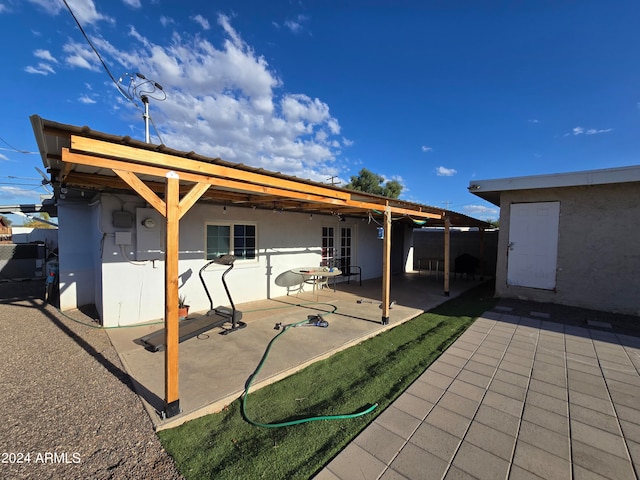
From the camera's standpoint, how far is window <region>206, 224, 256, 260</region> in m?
5.98

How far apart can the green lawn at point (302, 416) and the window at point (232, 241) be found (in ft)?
9.67

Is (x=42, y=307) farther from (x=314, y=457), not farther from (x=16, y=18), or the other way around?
(x=314, y=457)

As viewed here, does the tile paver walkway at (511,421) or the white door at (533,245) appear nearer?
the tile paver walkway at (511,421)

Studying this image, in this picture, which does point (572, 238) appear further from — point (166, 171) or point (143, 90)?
point (143, 90)

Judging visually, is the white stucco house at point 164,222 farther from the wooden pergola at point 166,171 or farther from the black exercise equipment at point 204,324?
the black exercise equipment at point 204,324

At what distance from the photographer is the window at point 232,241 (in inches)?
236

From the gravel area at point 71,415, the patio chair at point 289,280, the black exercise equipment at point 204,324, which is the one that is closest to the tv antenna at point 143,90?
the black exercise equipment at point 204,324

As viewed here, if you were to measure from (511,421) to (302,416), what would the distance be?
189cm

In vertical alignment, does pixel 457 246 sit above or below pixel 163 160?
below

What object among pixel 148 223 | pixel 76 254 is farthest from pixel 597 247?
pixel 76 254

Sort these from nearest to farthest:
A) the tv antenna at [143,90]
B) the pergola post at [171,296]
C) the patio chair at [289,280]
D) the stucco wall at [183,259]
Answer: the pergola post at [171,296], the stucco wall at [183,259], the tv antenna at [143,90], the patio chair at [289,280]

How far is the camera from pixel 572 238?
6.42m

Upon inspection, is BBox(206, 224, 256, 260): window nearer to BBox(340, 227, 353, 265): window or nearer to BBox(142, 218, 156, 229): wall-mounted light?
BBox(142, 218, 156, 229): wall-mounted light

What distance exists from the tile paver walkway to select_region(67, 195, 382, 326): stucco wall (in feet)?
14.7
